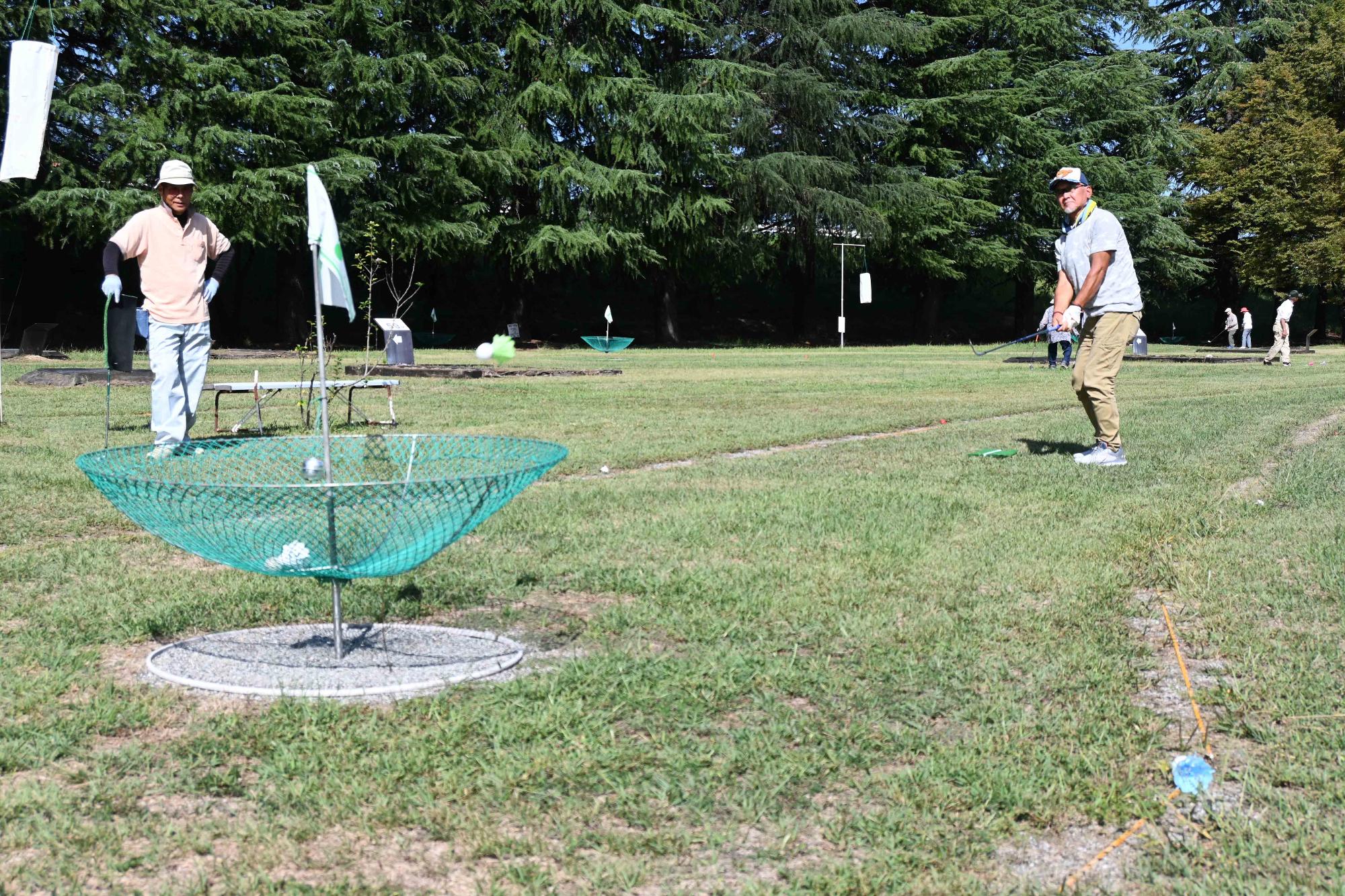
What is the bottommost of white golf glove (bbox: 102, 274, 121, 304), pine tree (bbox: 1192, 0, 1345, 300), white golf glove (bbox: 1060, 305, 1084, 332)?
white golf glove (bbox: 1060, 305, 1084, 332)

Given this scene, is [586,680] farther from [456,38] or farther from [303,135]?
[456,38]

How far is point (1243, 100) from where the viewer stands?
163ft

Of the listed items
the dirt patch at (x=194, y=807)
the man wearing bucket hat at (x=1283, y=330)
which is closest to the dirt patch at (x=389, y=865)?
the dirt patch at (x=194, y=807)

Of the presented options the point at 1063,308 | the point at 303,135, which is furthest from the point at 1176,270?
the point at 1063,308

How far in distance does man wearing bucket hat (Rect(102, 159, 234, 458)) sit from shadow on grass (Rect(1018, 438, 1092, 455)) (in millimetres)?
6309

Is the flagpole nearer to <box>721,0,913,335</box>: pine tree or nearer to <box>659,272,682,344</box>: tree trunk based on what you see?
<box>721,0,913,335</box>: pine tree

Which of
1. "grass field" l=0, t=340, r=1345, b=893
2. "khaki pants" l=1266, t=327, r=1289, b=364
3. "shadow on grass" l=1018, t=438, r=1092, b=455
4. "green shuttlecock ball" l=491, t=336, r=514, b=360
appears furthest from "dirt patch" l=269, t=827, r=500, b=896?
"khaki pants" l=1266, t=327, r=1289, b=364

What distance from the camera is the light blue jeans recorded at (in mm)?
8664

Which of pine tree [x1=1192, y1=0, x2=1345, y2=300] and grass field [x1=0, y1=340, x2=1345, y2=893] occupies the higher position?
pine tree [x1=1192, y1=0, x2=1345, y2=300]

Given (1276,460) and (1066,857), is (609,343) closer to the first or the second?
(1276,460)

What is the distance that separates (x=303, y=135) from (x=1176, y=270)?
32.5 meters

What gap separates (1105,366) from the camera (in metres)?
9.18

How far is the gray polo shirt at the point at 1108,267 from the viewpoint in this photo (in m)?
9.03

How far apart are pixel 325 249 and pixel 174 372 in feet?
15.9
